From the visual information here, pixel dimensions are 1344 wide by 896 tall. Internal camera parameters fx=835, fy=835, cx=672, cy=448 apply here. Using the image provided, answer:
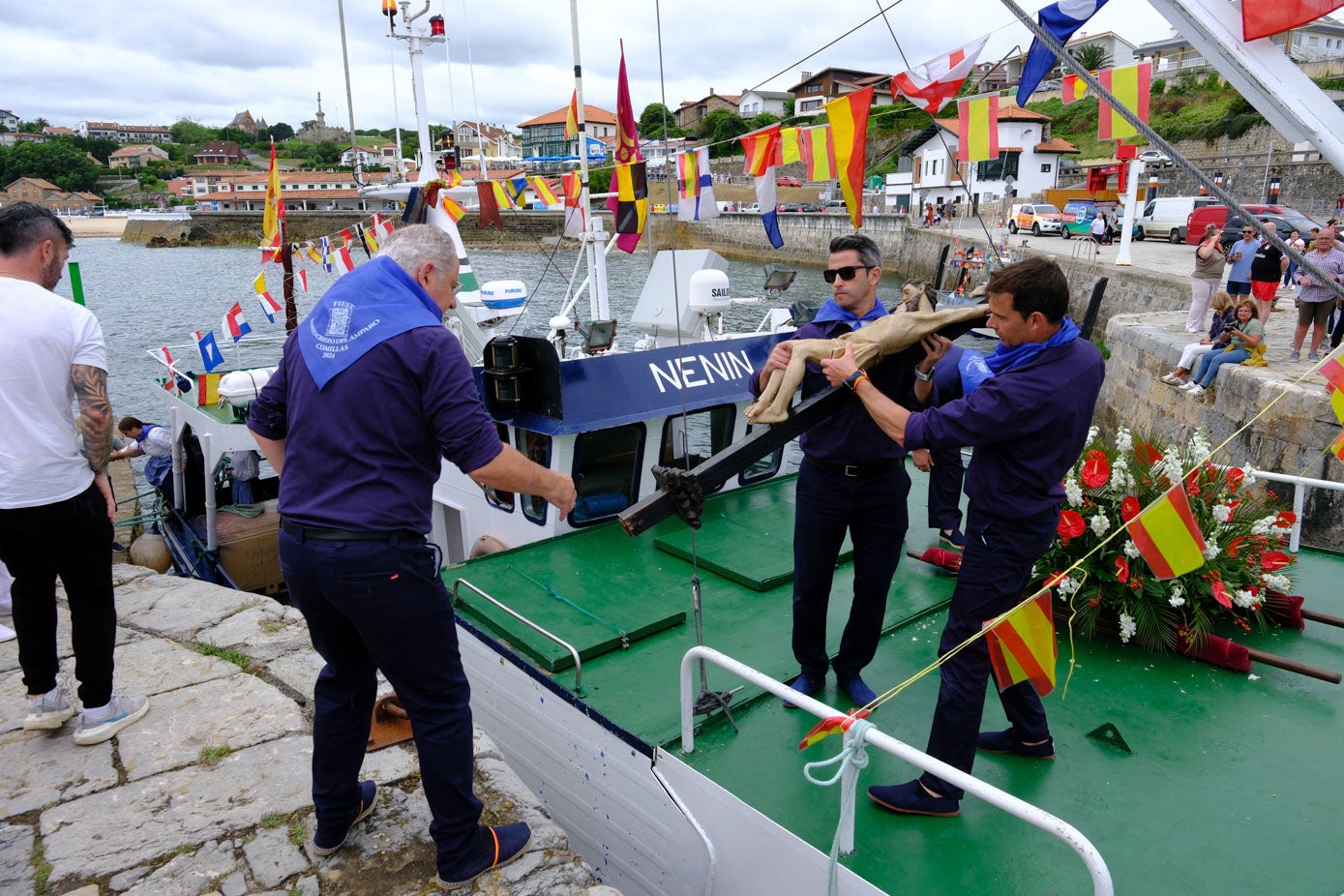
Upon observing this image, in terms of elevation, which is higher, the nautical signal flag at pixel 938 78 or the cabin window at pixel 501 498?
the nautical signal flag at pixel 938 78

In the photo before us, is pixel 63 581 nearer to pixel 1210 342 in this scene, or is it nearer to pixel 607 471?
pixel 607 471

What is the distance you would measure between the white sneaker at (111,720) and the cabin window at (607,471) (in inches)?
115

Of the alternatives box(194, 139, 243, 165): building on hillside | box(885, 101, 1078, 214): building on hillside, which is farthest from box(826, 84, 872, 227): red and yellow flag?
box(194, 139, 243, 165): building on hillside

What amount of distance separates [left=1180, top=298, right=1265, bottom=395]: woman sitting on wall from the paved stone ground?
10173 millimetres

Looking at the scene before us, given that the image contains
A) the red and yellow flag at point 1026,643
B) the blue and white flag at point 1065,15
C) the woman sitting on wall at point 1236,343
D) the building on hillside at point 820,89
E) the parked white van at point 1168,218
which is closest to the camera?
the red and yellow flag at point 1026,643

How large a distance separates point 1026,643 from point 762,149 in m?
5.34

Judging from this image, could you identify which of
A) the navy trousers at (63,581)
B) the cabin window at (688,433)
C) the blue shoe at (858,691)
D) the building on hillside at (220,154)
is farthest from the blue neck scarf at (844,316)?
the building on hillside at (220,154)

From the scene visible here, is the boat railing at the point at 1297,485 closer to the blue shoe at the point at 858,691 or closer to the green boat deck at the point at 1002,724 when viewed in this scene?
the green boat deck at the point at 1002,724

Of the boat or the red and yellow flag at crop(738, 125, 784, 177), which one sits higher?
Result: the red and yellow flag at crop(738, 125, 784, 177)

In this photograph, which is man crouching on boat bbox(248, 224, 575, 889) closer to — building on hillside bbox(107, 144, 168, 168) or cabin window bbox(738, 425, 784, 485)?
cabin window bbox(738, 425, 784, 485)

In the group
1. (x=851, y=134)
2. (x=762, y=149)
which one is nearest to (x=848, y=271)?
(x=851, y=134)

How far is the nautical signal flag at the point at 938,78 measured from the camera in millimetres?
5621

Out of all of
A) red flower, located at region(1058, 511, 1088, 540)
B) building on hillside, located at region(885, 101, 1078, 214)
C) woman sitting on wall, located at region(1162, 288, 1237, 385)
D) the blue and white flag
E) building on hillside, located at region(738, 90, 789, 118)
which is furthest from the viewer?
building on hillside, located at region(738, 90, 789, 118)

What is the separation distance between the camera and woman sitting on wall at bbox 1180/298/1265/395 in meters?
9.91
